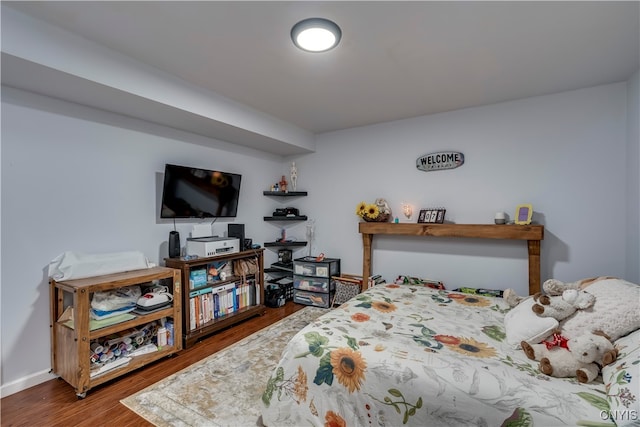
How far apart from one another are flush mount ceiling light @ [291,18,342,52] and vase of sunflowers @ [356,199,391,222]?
192cm

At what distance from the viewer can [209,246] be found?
290cm

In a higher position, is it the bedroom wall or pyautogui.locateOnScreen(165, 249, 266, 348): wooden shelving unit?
the bedroom wall

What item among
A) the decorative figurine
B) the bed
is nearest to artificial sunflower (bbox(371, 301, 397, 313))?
the bed

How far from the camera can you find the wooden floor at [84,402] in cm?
170

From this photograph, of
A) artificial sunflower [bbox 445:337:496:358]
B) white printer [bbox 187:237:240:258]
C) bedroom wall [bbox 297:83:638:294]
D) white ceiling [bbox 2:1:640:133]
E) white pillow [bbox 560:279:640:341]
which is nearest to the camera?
white pillow [bbox 560:279:640:341]

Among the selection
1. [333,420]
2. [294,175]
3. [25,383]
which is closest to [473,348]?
[333,420]

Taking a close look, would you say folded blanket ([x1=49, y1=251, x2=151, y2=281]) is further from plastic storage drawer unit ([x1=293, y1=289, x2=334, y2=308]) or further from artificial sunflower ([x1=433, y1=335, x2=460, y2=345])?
artificial sunflower ([x1=433, y1=335, x2=460, y2=345])

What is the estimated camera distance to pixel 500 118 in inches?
114

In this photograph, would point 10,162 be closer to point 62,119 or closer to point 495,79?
point 62,119

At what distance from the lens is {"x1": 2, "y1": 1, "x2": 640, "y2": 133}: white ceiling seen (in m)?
1.55

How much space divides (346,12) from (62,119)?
2.27 meters

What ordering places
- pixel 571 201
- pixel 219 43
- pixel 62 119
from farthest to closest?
pixel 571 201 < pixel 62 119 < pixel 219 43

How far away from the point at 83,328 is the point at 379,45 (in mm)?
2759

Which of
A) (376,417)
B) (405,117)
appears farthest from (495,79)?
(376,417)
